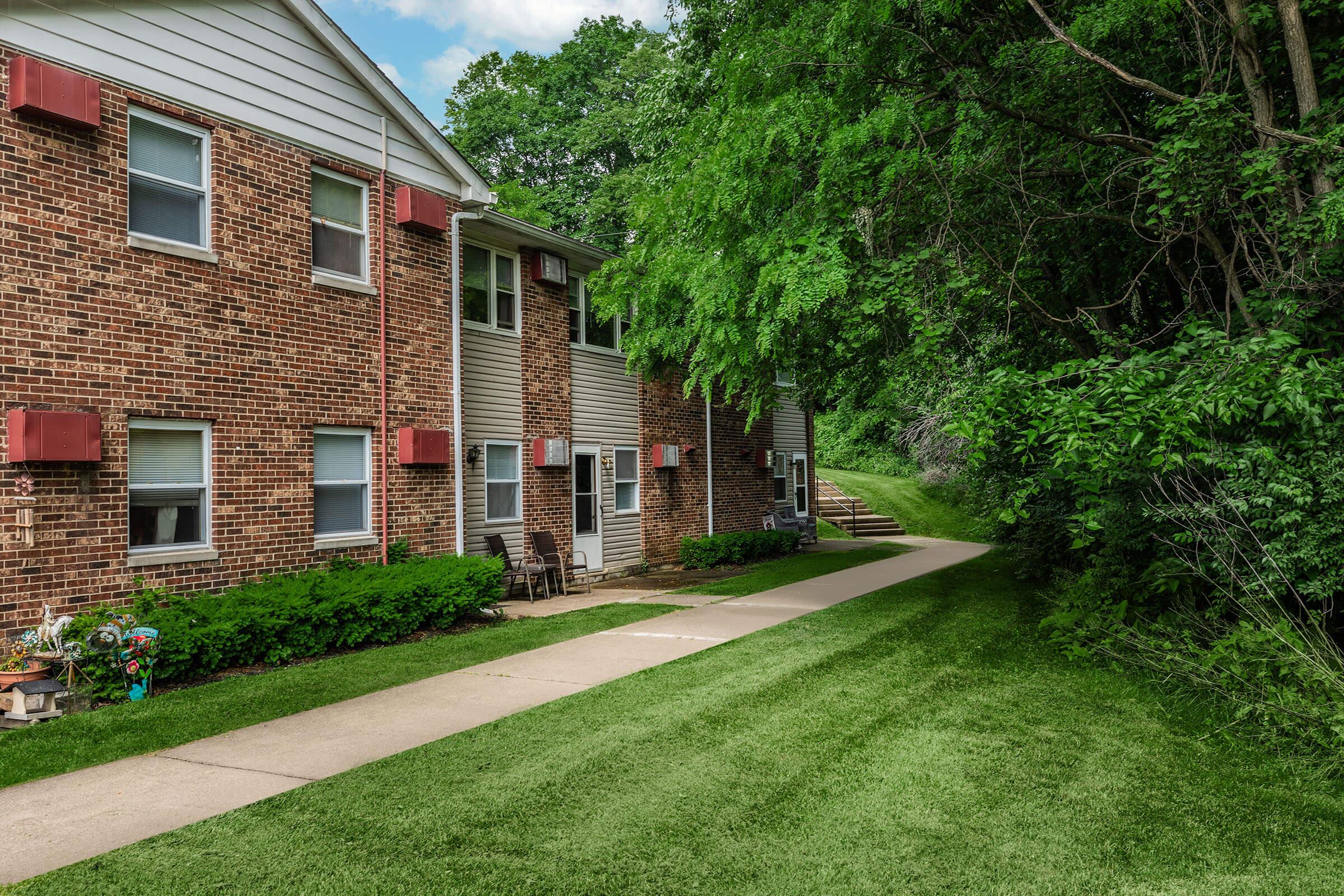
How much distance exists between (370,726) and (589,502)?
8836mm

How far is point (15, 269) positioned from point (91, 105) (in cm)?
159

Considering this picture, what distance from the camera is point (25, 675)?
20.0ft

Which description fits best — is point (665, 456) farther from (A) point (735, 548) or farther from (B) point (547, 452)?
(B) point (547, 452)

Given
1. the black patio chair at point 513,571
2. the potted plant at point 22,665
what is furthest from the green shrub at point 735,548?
the potted plant at point 22,665

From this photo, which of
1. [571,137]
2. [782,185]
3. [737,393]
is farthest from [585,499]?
[571,137]

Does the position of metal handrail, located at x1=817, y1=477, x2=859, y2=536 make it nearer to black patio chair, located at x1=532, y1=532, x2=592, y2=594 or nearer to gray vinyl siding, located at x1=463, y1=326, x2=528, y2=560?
black patio chair, located at x1=532, y1=532, x2=592, y2=594

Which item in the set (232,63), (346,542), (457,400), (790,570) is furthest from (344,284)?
(790,570)

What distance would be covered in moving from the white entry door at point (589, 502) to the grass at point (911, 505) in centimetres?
1276

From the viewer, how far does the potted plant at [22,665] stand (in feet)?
19.9

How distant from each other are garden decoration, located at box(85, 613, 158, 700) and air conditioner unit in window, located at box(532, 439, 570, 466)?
272 inches

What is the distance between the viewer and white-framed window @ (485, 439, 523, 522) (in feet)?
40.9

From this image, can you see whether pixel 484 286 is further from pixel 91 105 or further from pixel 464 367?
pixel 91 105

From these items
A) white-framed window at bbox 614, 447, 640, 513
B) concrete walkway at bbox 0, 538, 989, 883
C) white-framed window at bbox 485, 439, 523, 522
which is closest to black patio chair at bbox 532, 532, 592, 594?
white-framed window at bbox 485, 439, 523, 522

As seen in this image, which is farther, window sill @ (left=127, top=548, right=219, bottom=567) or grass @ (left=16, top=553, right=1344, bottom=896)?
window sill @ (left=127, top=548, right=219, bottom=567)
